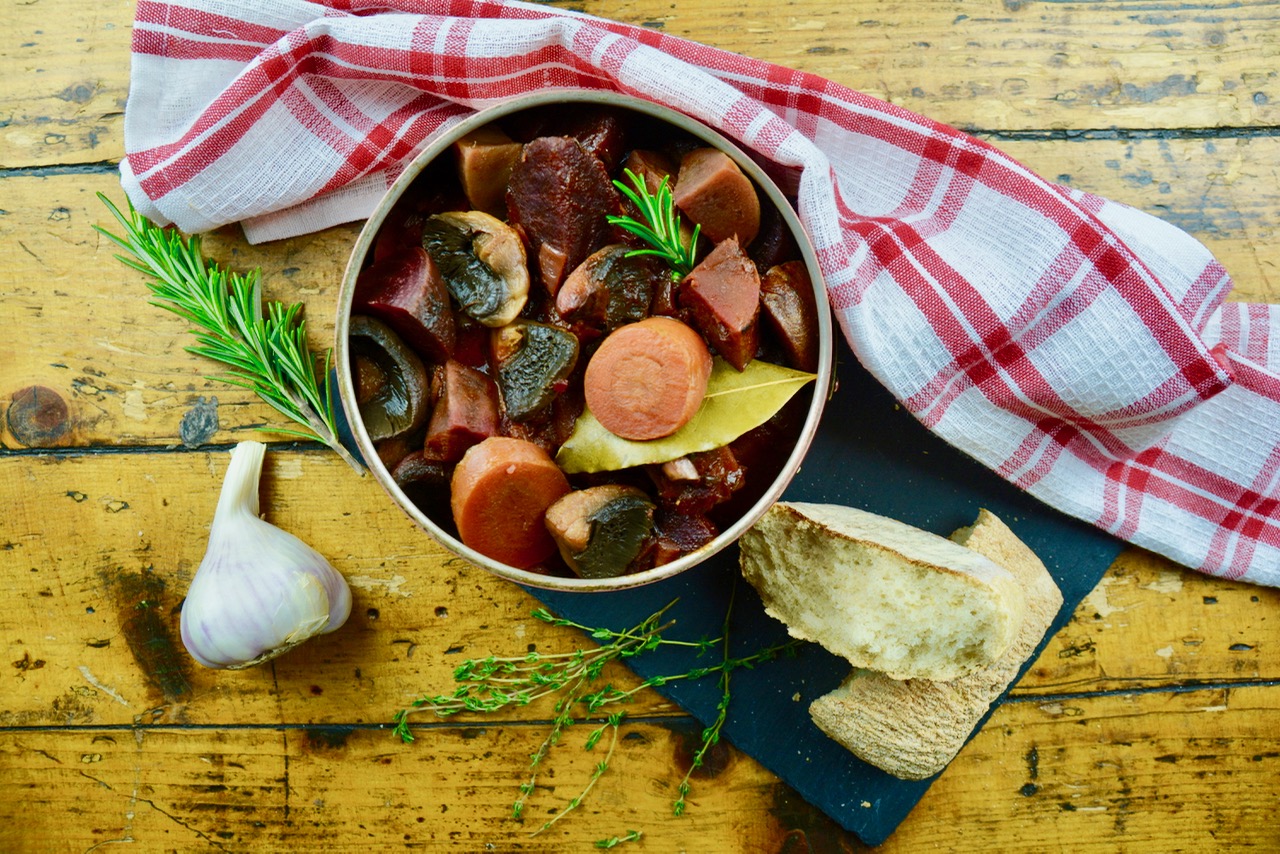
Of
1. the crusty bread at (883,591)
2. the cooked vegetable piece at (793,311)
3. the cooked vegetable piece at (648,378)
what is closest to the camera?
the cooked vegetable piece at (648,378)

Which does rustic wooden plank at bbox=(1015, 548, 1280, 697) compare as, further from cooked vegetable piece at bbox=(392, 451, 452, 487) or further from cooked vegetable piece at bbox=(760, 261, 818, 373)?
cooked vegetable piece at bbox=(392, 451, 452, 487)

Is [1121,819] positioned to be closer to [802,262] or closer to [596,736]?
[596,736]

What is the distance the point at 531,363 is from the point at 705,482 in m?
0.43

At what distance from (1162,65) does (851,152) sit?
0.97 metres

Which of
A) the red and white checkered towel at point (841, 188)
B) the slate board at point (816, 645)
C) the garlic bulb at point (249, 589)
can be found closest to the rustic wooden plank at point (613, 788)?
the slate board at point (816, 645)

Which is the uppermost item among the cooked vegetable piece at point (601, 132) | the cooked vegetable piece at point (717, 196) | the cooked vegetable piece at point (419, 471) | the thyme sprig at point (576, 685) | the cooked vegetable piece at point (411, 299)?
the cooked vegetable piece at point (601, 132)

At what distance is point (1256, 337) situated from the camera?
233cm

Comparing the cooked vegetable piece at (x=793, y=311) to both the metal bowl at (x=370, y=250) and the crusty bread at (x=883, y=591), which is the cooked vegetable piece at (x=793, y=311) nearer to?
the metal bowl at (x=370, y=250)

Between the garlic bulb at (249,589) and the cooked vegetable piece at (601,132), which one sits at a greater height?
the cooked vegetable piece at (601,132)

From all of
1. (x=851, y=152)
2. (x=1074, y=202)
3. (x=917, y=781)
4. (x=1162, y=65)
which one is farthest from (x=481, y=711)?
(x=1162, y=65)

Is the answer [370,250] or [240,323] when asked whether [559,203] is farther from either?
[240,323]

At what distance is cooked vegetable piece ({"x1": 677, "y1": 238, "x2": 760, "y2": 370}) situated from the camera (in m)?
1.71

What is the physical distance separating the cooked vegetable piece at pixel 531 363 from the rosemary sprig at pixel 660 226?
0.75ft

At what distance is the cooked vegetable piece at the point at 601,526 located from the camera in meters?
1.75
